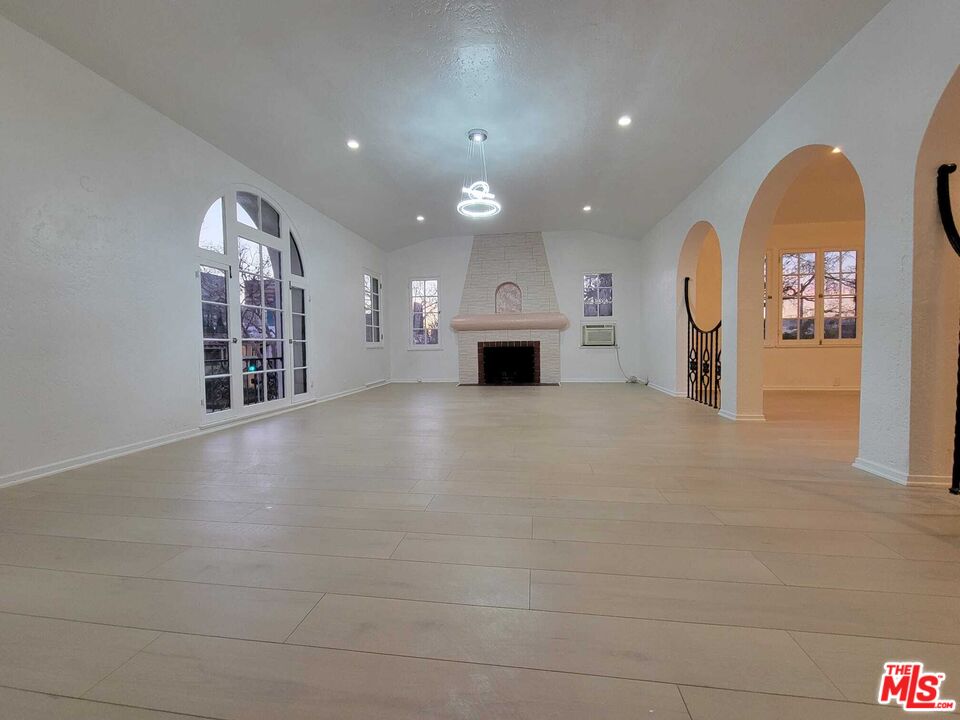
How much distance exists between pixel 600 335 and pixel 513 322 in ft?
5.70

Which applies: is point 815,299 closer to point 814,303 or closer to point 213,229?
point 814,303

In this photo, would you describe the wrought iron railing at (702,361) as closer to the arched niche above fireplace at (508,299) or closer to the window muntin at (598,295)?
the window muntin at (598,295)

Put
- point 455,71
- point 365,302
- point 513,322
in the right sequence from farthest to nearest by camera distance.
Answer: point 513,322 → point 365,302 → point 455,71

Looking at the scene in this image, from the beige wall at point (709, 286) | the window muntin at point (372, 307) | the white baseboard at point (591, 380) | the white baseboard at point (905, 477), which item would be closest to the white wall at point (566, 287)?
the white baseboard at point (591, 380)

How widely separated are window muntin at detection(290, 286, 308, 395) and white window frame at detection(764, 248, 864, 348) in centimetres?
712

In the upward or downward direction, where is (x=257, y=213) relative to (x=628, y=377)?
upward

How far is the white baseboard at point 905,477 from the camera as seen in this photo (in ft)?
6.56

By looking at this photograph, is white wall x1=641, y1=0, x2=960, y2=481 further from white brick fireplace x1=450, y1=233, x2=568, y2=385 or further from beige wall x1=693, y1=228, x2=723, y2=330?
white brick fireplace x1=450, y1=233, x2=568, y2=385

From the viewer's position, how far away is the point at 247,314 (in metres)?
4.32

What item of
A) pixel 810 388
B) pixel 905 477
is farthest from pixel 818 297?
pixel 905 477

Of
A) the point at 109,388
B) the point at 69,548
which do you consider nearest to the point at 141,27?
the point at 109,388

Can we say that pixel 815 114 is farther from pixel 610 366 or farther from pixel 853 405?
pixel 610 366

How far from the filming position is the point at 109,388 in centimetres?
282

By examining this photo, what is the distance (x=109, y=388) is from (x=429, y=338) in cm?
559
